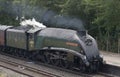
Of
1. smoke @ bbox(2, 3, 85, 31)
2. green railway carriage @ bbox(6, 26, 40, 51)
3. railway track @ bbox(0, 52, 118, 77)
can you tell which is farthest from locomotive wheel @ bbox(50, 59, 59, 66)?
smoke @ bbox(2, 3, 85, 31)

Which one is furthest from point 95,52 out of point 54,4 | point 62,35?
point 54,4

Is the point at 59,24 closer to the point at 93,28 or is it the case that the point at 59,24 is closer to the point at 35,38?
the point at 93,28

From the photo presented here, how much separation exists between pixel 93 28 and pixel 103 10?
4255 millimetres

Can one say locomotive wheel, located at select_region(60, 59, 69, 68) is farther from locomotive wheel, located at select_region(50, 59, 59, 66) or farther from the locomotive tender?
locomotive wheel, located at select_region(50, 59, 59, 66)

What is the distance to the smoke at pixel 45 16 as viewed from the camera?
93.1 feet

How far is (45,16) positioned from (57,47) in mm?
13862

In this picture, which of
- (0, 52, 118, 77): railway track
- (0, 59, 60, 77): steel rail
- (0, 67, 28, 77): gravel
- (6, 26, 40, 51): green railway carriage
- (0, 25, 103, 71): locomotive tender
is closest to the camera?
(0, 67, 28, 77): gravel

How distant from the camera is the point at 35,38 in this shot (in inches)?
899

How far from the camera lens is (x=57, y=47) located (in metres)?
20.4

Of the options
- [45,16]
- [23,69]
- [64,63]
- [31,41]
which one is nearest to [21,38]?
[31,41]

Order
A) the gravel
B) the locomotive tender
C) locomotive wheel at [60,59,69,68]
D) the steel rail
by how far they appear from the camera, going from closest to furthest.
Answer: the gravel → the locomotive tender → the steel rail → locomotive wheel at [60,59,69,68]

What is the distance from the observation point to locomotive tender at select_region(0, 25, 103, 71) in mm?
18788

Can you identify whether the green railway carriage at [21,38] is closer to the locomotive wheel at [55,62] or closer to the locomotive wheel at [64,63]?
the locomotive wheel at [55,62]

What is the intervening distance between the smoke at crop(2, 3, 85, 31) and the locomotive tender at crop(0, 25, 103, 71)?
408cm
